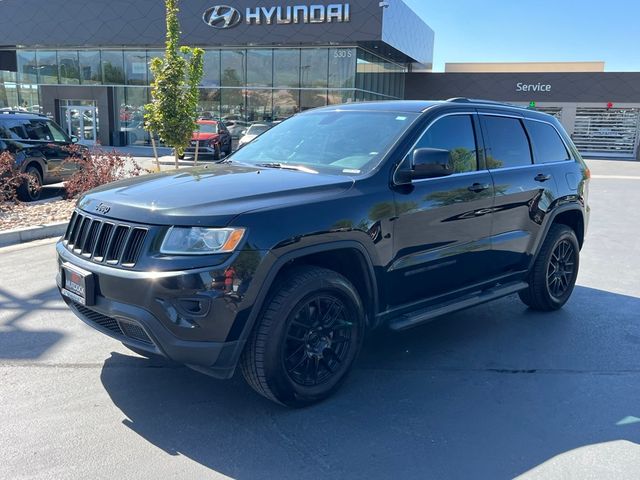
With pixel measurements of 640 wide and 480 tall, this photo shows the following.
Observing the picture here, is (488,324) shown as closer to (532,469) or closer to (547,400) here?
(547,400)

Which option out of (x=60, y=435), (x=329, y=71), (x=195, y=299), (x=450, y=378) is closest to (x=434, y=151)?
(x=450, y=378)

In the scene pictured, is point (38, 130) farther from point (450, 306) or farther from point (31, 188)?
point (450, 306)

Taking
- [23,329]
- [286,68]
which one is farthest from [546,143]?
[286,68]

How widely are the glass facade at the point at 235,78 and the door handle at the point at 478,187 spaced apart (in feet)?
79.2

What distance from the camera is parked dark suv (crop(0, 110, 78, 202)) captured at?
11289 millimetres

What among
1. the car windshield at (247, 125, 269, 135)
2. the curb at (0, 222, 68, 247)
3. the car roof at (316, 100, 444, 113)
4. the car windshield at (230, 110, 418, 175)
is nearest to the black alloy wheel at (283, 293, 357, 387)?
the car windshield at (230, 110, 418, 175)

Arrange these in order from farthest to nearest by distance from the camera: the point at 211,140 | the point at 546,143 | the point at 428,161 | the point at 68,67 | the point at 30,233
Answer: the point at 68,67
the point at 211,140
the point at 30,233
the point at 546,143
the point at 428,161

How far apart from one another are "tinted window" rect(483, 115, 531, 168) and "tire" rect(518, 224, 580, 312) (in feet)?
2.71

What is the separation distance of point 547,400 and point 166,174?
305 cm

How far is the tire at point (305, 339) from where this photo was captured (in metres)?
3.27

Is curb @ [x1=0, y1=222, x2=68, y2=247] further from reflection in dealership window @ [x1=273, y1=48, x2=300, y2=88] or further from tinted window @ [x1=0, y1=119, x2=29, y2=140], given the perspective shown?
reflection in dealership window @ [x1=273, y1=48, x2=300, y2=88]

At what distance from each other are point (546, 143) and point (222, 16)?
85.5 ft

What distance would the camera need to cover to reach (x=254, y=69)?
29.7 metres

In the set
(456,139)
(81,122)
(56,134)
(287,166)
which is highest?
(81,122)
